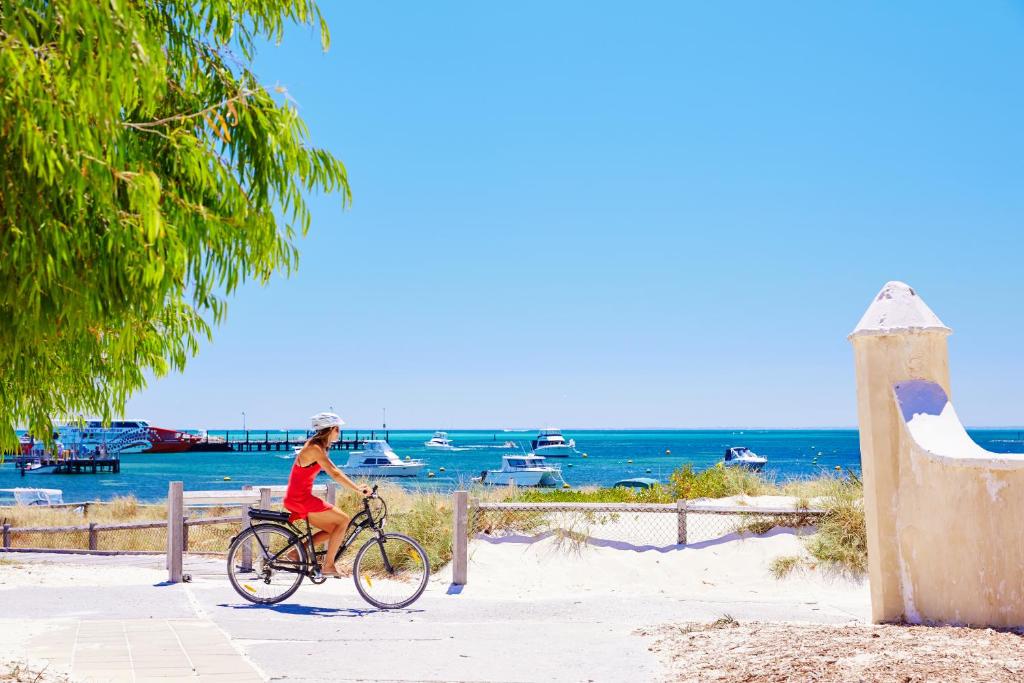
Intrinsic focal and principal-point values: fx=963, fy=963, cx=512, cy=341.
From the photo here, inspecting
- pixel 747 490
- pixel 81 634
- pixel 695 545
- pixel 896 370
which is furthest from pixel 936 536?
pixel 747 490

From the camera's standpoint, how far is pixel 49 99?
4.23 m

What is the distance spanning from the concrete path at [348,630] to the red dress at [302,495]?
107cm

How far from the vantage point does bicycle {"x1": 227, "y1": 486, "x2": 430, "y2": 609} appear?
10.3m

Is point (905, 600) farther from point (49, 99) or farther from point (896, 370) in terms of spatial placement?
point (49, 99)

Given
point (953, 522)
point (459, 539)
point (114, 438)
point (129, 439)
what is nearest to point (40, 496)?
point (459, 539)

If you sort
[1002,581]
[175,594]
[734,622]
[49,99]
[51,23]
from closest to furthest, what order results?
[49,99]
[51,23]
[1002,581]
[734,622]
[175,594]

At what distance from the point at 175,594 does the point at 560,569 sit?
5.05 meters

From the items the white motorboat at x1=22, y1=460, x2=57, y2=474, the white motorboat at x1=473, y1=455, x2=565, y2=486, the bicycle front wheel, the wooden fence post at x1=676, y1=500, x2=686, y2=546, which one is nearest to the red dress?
the bicycle front wheel

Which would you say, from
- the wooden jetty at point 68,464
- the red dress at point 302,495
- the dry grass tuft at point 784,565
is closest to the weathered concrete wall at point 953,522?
the dry grass tuft at point 784,565

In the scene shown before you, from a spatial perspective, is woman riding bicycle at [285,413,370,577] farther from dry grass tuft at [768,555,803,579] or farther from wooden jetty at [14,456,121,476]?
wooden jetty at [14,456,121,476]

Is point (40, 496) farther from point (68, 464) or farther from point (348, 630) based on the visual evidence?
point (68, 464)

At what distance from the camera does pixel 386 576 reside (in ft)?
34.5

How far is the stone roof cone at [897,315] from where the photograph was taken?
875 centimetres

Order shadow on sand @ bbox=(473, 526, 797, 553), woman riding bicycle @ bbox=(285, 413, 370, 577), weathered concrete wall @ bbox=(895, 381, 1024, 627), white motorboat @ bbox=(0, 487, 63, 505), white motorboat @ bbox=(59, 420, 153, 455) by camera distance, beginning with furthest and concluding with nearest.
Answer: white motorboat @ bbox=(59, 420, 153, 455), white motorboat @ bbox=(0, 487, 63, 505), shadow on sand @ bbox=(473, 526, 797, 553), woman riding bicycle @ bbox=(285, 413, 370, 577), weathered concrete wall @ bbox=(895, 381, 1024, 627)
